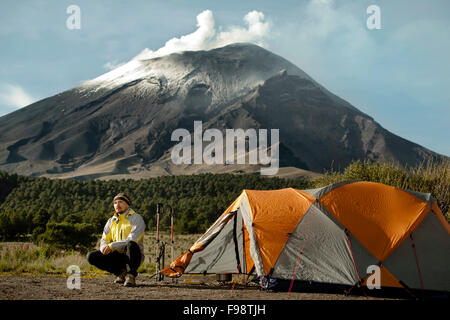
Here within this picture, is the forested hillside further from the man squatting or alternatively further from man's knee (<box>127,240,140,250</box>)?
man's knee (<box>127,240,140,250</box>)

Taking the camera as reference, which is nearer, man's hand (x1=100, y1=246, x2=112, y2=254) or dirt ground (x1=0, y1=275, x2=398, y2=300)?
dirt ground (x1=0, y1=275, x2=398, y2=300)

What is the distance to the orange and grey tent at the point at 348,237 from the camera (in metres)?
7.84

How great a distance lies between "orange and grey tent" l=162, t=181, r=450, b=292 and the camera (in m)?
7.84

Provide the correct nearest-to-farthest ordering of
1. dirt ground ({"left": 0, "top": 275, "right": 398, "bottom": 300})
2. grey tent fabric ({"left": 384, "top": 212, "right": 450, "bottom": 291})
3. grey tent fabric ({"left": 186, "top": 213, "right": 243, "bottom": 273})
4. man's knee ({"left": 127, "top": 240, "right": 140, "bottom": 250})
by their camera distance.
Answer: dirt ground ({"left": 0, "top": 275, "right": 398, "bottom": 300}), man's knee ({"left": 127, "top": 240, "right": 140, "bottom": 250}), grey tent fabric ({"left": 384, "top": 212, "right": 450, "bottom": 291}), grey tent fabric ({"left": 186, "top": 213, "right": 243, "bottom": 273})

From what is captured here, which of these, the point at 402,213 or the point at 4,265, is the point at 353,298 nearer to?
the point at 402,213

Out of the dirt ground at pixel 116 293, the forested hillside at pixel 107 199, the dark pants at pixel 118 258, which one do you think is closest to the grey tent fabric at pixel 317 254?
the dirt ground at pixel 116 293

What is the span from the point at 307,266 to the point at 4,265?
6.74 meters

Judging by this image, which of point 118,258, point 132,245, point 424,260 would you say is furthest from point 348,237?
point 118,258

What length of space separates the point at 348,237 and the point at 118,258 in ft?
13.3

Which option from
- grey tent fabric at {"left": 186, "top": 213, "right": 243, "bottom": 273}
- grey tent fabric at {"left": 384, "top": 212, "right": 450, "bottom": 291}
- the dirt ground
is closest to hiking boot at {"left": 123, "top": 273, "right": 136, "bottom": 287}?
the dirt ground

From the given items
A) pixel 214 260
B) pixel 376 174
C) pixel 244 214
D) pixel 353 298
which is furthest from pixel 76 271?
pixel 376 174

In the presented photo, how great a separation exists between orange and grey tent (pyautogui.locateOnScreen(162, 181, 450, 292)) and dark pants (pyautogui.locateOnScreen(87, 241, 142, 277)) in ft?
4.38
